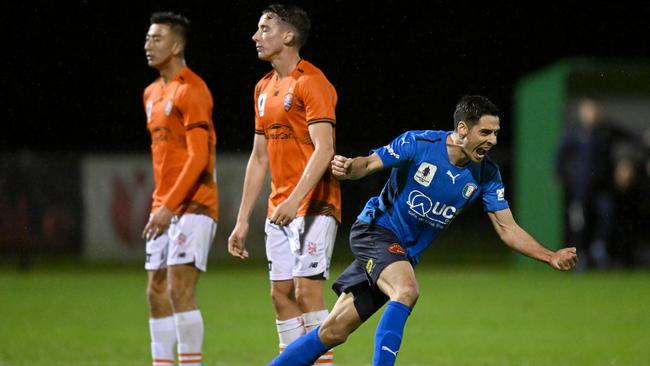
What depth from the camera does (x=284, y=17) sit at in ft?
22.3

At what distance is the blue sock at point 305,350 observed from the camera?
616cm

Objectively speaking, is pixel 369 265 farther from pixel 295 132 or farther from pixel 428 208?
pixel 295 132

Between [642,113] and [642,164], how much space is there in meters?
0.92

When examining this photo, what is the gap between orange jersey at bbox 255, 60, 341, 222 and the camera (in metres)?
6.59

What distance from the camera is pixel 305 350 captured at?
6.17 meters

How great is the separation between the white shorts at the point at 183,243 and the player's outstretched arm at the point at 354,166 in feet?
4.95

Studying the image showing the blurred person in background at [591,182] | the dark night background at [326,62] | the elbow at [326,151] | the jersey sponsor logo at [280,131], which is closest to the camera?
the elbow at [326,151]

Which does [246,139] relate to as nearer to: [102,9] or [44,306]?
[102,9]

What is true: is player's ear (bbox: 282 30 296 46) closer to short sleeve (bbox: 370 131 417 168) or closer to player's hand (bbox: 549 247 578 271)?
short sleeve (bbox: 370 131 417 168)

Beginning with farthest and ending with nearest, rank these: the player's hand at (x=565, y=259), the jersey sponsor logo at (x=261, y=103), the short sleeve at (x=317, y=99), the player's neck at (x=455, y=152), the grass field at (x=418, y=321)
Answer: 1. the grass field at (x=418, y=321)
2. the jersey sponsor logo at (x=261, y=103)
3. the short sleeve at (x=317, y=99)
4. the player's neck at (x=455, y=152)
5. the player's hand at (x=565, y=259)

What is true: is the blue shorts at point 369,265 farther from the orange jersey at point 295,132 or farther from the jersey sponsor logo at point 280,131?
the jersey sponsor logo at point 280,131

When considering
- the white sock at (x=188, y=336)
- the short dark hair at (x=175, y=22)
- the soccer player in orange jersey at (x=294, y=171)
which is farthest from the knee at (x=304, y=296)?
the short dark hair at (x=175, y=22)

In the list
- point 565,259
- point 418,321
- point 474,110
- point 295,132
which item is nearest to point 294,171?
point 295,132

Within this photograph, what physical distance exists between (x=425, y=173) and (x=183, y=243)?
1.83 m
